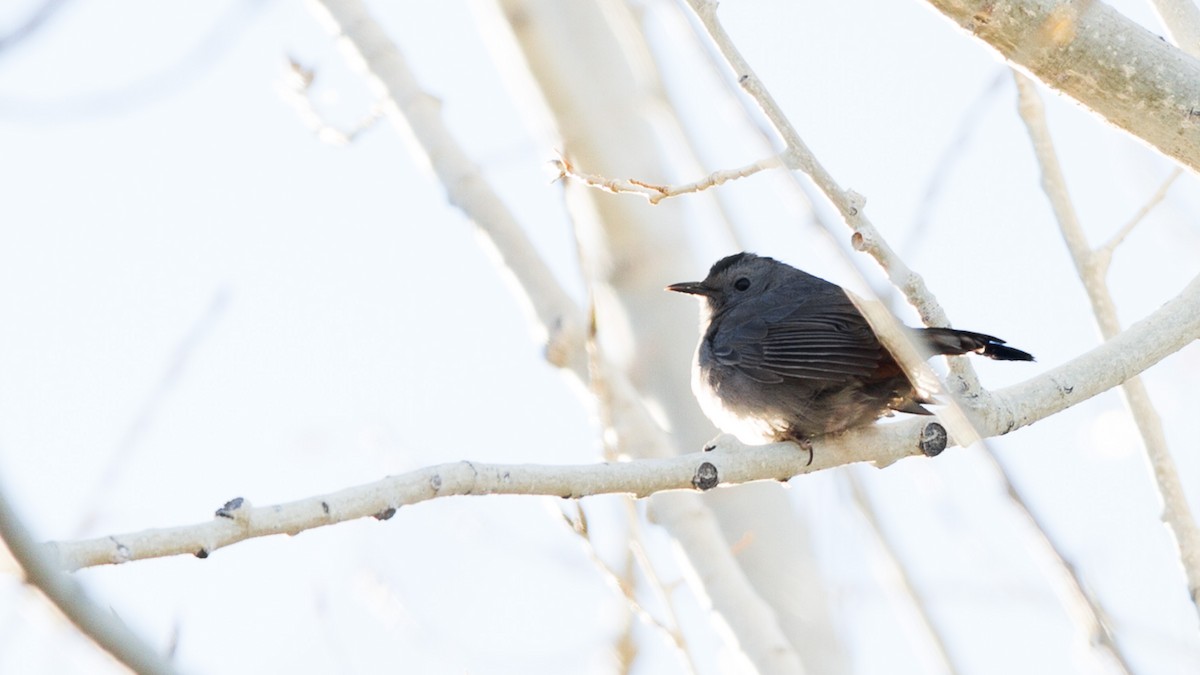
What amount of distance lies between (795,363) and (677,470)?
146 centimetres

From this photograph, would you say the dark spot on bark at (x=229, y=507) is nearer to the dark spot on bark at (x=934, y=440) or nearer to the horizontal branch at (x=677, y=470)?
the horizontal branch at (x=677, y=470)

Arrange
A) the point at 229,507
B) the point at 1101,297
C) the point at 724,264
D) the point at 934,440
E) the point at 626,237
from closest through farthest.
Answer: the point at 229,507 < the point at 934,440 < the point at 1101,297 < the point at 626,237 < the point at 724,264

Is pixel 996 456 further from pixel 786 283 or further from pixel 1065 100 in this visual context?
A: pixel 786 283

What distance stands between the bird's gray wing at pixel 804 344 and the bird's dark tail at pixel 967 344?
15.8 inches

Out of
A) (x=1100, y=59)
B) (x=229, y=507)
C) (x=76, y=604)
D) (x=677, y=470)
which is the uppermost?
(x=76, y=604)

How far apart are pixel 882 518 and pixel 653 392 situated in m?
1.26

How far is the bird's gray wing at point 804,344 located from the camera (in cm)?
404

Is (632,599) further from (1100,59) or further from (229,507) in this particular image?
(1100,59)

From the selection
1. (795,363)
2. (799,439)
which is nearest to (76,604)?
(799,439)

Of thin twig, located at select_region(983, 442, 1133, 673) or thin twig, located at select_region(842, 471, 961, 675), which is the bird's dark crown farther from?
thin twig, located at select_region(983, 442, 1133, 673)

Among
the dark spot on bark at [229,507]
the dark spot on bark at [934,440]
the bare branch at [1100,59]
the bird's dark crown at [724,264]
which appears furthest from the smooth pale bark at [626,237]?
the dark spot on bark at [229,507]

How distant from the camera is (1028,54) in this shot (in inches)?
98.6

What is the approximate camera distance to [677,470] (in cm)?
288

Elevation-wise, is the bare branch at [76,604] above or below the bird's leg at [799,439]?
above
